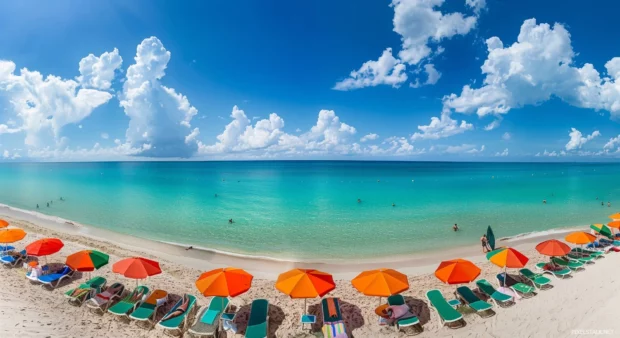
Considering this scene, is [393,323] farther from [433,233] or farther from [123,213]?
[123,213]

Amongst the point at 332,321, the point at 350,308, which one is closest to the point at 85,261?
the point at 332,321

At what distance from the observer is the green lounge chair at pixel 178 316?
9797mm

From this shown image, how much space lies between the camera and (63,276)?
1324 cm

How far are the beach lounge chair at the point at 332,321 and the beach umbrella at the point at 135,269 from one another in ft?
22.2

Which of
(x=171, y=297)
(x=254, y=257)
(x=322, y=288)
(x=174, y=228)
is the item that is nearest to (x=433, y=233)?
(x=254, y=257)

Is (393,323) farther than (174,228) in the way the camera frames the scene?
No

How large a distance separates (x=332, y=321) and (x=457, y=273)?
200 inches

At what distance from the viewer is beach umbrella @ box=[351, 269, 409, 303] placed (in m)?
9.95

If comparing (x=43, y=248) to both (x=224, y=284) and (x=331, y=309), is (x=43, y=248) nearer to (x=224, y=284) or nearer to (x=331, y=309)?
(x=224, y=284)

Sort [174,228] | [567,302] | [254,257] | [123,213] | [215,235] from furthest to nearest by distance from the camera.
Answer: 1. [123,213]
2. [174,228]
3. [215,235]
4. [254,257]
5. [567,302]

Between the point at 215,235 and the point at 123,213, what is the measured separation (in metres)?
16.1

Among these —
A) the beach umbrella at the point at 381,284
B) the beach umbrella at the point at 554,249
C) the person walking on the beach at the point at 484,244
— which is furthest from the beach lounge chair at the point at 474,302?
the person walking on the beach at the point at 484,244

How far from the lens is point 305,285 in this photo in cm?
997

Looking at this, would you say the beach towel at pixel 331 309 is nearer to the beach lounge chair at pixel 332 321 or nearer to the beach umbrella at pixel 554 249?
the beach lounge chair at pixel 332 321
